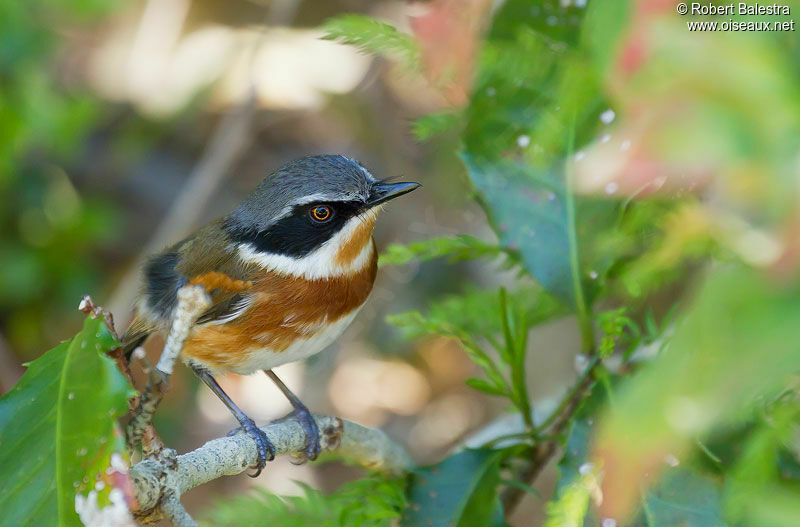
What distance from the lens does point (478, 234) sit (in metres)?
6.23

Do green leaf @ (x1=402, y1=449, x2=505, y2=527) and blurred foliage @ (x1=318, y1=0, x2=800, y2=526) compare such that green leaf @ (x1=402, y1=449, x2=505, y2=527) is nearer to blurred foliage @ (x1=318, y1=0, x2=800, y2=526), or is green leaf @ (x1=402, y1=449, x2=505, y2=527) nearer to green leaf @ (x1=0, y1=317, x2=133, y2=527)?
blurred foliage @ (x1=318, y1=0, x2=800, y2=526)

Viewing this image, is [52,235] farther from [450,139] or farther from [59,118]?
[450,139]

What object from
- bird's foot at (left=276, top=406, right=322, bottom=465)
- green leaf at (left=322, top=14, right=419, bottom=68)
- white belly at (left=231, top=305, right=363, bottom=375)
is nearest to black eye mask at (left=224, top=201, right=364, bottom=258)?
white belly at (left=231, top=305, right=363, bottom=375)

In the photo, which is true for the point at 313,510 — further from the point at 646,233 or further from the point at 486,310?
the point at 646,233

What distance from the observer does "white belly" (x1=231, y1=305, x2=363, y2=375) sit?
10.8 feet

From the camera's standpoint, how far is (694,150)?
33.6 inches

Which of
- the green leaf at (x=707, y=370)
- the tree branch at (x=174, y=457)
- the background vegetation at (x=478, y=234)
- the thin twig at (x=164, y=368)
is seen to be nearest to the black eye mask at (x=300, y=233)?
the background vegetation at (x=478, y=234)

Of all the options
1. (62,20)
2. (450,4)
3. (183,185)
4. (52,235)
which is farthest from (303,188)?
(62,20)

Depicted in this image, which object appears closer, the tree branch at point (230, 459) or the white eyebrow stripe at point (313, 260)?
the tree branch at point (230, 459)

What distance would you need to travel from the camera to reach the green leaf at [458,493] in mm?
2607

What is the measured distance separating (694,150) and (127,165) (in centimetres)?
686

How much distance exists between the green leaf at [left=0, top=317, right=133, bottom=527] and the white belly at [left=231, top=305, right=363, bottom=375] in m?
1.46

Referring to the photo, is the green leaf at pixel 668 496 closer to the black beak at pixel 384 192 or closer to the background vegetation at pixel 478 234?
the background vegetation at pixel 478 234

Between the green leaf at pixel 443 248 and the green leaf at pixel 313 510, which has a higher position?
the green leaf at pixel 443 248
